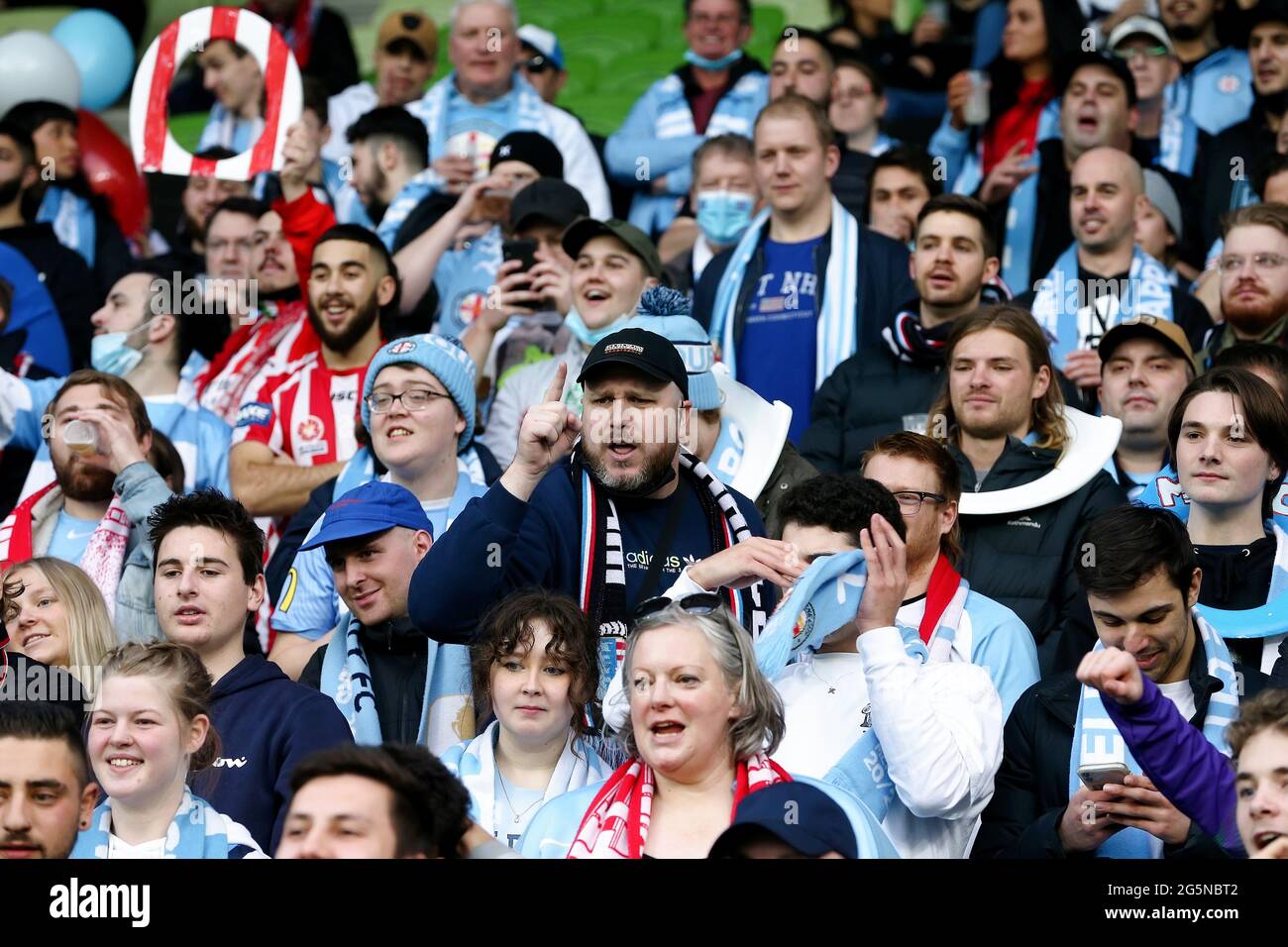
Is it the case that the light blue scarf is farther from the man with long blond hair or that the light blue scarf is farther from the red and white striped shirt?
the red and white striped shirt

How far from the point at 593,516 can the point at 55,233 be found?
16.2 ft

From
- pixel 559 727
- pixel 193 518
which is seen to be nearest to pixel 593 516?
pixel 559 727

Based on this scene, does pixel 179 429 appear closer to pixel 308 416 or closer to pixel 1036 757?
pixel 308 416

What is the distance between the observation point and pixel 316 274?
7930 millimetres

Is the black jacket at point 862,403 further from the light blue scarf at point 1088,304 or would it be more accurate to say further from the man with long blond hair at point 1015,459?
the light blue scarf at point 1088,304

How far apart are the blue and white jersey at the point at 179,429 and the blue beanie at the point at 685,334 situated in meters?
1.87

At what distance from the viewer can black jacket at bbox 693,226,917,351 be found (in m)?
8.05

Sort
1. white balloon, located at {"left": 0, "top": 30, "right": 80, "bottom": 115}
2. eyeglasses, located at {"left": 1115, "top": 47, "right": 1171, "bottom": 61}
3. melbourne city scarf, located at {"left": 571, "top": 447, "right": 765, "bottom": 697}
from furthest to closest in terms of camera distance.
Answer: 1. white balloon, located at {"left": 0, "top": 30, "right": 80, "bottom": 115}
2. eyeglasses, located at {"left": 1115, "top": 47, "right": 1171, "bottom": 61}
3. melbourne city scarf, located at {"left": 571, "top": 447, "right": 765, "bottom": 697}

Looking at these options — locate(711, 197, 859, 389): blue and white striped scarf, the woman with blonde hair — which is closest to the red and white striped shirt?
locate(711, 197, 859, 389): blue and white striped scarf

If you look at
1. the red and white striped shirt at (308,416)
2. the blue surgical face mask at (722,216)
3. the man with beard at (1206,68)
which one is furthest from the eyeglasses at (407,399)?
the man with beard at (1206,68)

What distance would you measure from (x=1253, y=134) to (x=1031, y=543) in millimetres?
3920

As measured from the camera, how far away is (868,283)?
26.6 feet

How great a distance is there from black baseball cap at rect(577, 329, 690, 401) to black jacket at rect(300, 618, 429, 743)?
0.92 m
